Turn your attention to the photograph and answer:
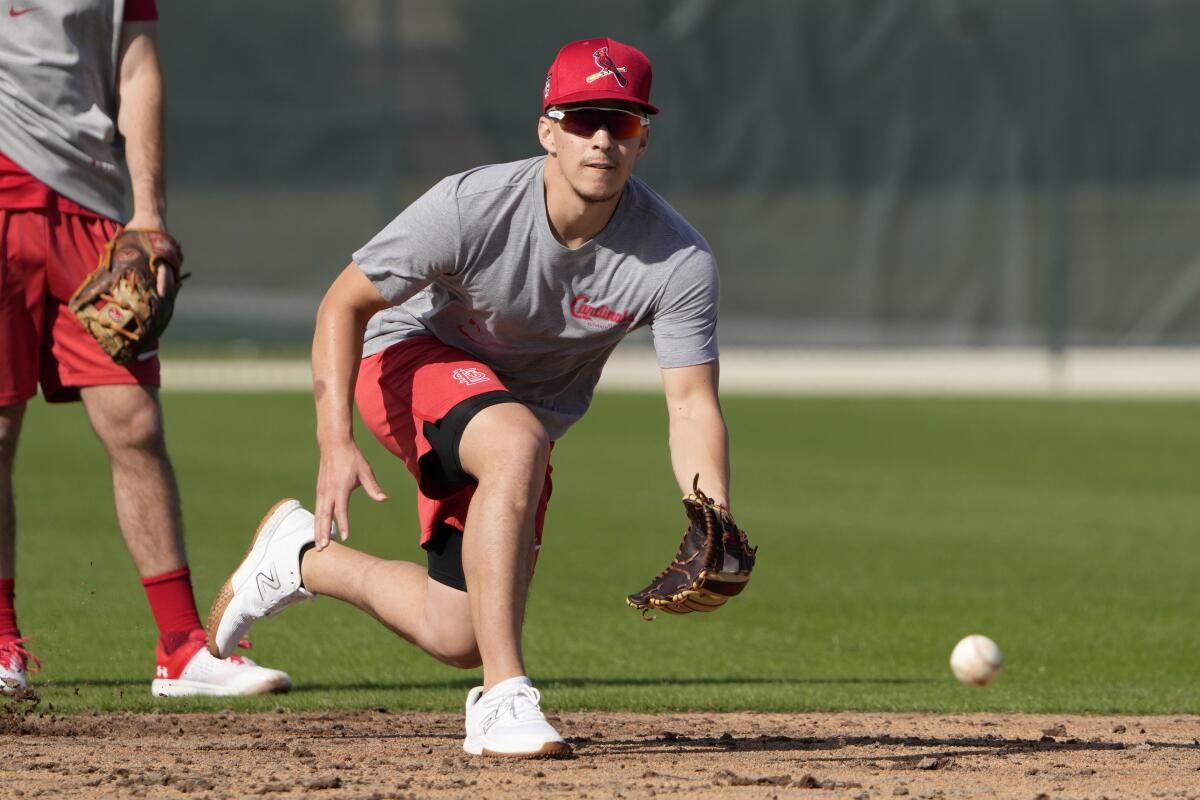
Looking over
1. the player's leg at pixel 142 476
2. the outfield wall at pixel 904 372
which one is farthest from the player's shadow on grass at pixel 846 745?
the outfield wall at pixel 904 372

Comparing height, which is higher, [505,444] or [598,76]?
[598,76]

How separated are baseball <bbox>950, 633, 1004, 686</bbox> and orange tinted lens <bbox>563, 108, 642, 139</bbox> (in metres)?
2.46

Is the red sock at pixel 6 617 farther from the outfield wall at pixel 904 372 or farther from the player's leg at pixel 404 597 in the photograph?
the outfield wall at pixel 904 372

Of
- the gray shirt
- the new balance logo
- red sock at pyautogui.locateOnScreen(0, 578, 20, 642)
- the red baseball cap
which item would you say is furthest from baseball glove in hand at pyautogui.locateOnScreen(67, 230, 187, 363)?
the red baseball cap

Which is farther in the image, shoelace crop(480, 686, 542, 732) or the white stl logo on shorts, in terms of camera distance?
the white stl logo on shorts

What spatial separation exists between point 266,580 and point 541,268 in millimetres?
1316

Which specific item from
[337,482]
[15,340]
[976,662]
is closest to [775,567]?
[976,662]

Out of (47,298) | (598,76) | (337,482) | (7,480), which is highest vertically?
(598,76)

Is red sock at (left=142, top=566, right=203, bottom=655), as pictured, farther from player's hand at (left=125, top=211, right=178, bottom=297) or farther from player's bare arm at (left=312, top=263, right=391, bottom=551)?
player's bare arm at (left=312, top=263, right=391, bottom=551)

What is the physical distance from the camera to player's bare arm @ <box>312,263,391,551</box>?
4.75m

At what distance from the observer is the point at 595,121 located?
193 inches

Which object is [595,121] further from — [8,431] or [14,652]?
[14,652]

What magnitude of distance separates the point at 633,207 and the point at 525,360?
533 mm

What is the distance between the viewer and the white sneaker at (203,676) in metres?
5.93
